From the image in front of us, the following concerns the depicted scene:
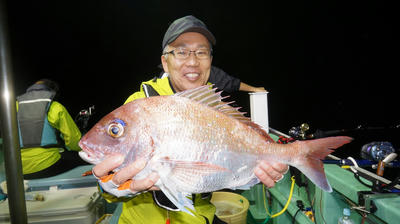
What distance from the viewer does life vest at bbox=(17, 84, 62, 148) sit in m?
3.75

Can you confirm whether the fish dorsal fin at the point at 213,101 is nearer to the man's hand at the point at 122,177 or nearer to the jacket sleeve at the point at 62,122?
the man's hand at the point at 122,177

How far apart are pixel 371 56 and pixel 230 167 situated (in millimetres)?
54042

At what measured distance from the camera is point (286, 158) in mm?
1469

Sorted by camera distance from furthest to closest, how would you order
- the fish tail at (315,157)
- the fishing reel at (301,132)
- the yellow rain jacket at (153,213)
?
the fishing reel at (301,132) < the yellow rain jacket at (153,213) < the fish tail at (315,157)

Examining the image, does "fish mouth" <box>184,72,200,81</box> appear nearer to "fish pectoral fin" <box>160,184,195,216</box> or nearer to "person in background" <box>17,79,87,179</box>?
"fish pectoral fin" <box>160,184,195,216</box>

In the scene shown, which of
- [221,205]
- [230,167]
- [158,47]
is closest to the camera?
[230,167]

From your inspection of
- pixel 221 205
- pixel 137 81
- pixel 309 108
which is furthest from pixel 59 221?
pixel 137 81

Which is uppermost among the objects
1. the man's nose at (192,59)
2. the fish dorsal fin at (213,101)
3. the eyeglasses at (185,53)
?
the eyeglasses at (185,53)

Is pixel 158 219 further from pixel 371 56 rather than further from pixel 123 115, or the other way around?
pixel 371 56

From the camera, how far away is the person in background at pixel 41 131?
3.72 meters

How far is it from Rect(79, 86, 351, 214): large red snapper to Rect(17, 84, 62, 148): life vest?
3155mm

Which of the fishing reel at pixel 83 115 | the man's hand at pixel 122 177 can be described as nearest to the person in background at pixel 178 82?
the man's hand at pixel 122 177

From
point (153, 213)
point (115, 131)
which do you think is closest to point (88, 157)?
point (115, 131)

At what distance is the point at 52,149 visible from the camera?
13.1 feet
